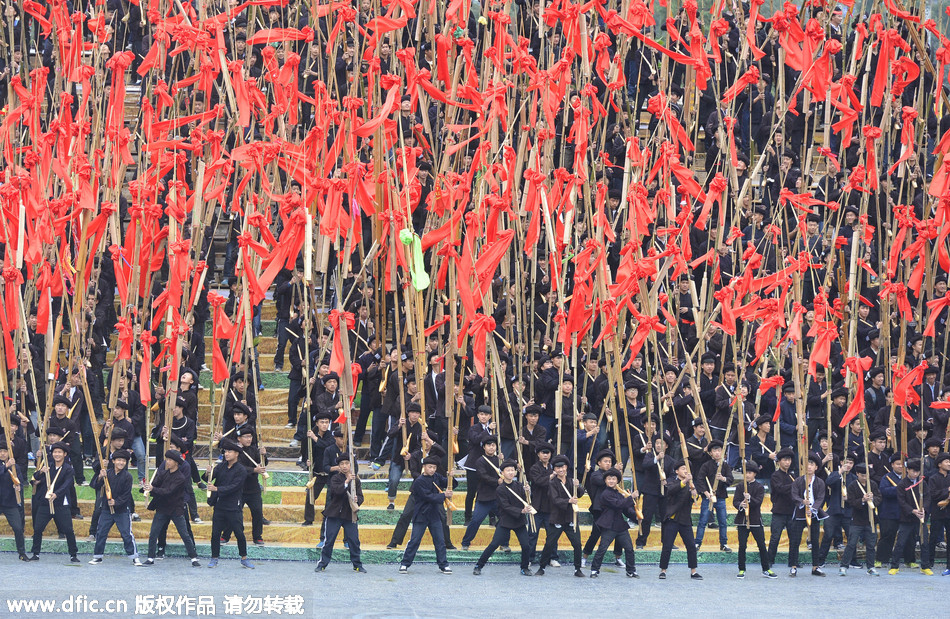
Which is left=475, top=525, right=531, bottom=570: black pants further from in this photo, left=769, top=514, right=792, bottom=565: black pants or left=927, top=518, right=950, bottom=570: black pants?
left=927, top=518, right=950, bottom=570: black pants

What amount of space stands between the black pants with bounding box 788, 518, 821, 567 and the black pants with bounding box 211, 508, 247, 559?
4.94m

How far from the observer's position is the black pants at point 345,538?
11.6 metres

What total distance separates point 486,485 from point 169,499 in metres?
2.82

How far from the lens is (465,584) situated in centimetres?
1137

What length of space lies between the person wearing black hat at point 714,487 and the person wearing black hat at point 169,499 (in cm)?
462

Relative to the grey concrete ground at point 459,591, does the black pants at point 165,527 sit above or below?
above

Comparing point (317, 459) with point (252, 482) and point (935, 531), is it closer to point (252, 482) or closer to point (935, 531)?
point (252, 482)

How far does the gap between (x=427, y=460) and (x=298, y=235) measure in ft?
7.61

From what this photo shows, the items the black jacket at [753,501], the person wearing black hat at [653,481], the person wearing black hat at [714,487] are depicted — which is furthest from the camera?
the person wearing black hat at [653,481]

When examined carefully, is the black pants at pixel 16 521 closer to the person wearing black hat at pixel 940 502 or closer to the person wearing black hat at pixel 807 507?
the person wearing black hat at pixel 807 507

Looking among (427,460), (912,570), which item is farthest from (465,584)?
(912,570)

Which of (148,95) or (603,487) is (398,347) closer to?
(603,487)

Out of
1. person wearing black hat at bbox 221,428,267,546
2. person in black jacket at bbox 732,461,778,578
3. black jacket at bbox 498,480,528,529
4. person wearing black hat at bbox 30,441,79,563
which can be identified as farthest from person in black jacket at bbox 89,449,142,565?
person in black jacket at bbox 732,461,778,578

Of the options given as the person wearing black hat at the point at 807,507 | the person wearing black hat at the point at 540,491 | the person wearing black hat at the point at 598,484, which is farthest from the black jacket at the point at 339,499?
the person wearing black hat at the point at 807,507
